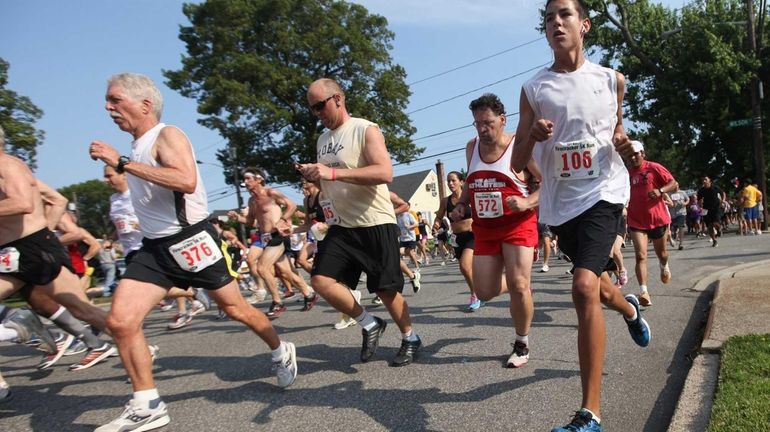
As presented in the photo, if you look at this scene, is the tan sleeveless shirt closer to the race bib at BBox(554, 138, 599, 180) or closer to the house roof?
the race bib at BBox(554, 138, 599, 180)

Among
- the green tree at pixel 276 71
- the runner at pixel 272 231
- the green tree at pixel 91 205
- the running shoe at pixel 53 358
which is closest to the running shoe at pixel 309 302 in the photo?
the runner at pixel 272 231

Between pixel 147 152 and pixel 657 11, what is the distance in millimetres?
25963

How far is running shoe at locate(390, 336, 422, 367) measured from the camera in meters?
3.89

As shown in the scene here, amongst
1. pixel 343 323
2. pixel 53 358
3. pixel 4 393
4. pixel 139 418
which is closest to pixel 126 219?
pixel 53 358

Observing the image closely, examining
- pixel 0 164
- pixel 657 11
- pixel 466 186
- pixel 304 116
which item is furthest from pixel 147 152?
pixel 304 116

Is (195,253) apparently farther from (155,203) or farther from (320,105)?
(320,105)

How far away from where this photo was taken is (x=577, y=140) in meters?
2.67

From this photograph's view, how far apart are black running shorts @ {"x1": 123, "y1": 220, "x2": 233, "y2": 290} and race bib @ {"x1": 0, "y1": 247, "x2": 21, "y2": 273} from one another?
1.28m

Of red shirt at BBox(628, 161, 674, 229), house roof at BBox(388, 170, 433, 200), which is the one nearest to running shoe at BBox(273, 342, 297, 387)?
red shirt at BBox(628, 161, 674, 229)

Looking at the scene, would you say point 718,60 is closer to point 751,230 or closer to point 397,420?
point 751,230

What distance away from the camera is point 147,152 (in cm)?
319

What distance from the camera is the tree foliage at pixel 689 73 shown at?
2075 centimetres

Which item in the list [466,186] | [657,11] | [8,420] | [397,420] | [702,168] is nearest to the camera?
[397,420]

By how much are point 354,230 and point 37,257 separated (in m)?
2.40
